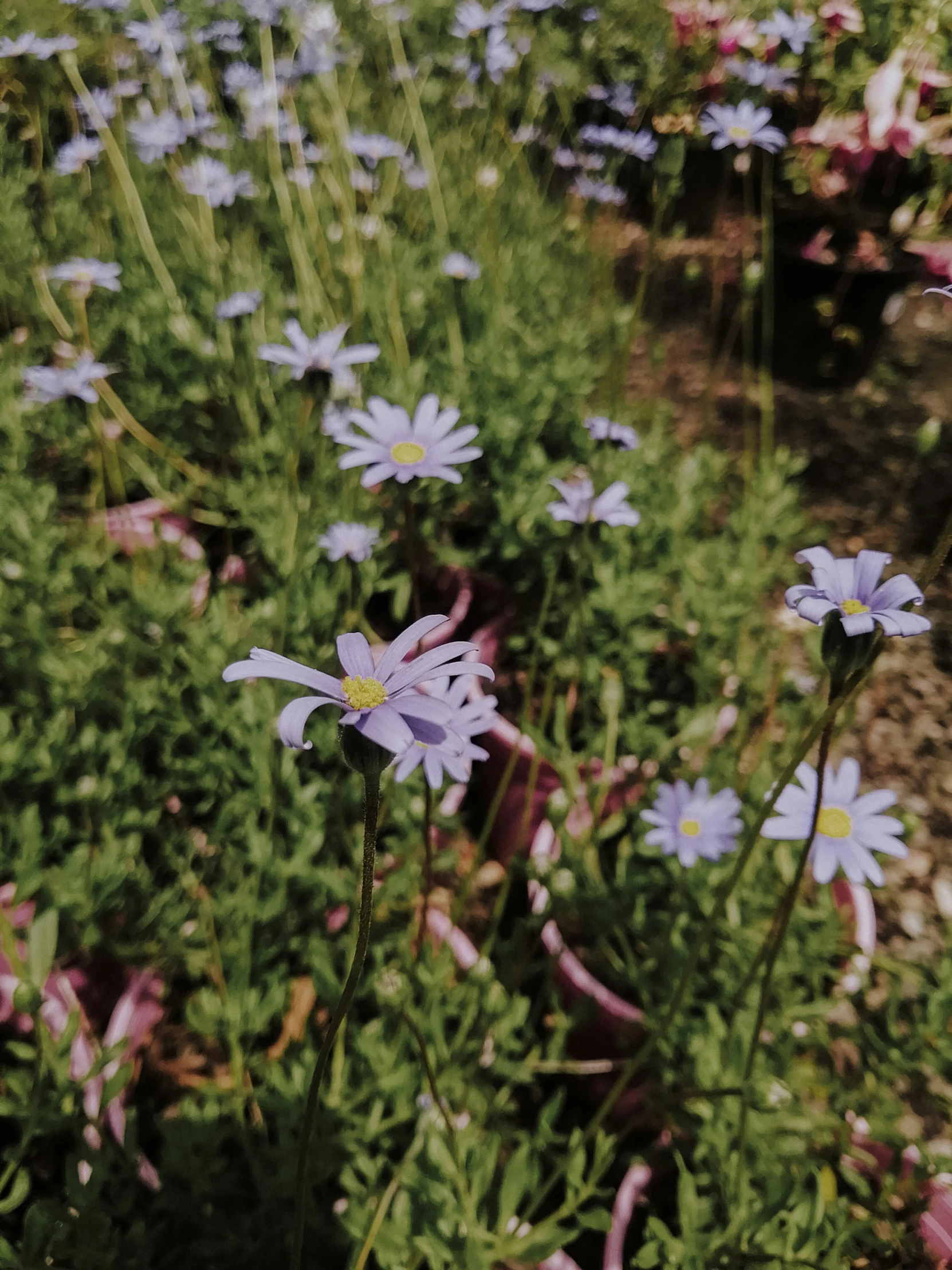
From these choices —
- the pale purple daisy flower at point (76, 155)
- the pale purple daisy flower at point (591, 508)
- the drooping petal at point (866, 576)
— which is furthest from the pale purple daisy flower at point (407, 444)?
the pale purple daisy flower at point (76, 155)

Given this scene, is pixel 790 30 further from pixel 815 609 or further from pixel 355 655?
pixel 355 655

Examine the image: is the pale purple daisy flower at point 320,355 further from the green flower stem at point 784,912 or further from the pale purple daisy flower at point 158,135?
the pale purple daisy flower at point 158,135

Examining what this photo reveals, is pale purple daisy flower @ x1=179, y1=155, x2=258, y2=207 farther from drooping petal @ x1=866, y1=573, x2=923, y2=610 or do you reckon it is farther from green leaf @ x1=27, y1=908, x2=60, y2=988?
drooping petal @ x1=866, y1=573, x2=923, y2=610

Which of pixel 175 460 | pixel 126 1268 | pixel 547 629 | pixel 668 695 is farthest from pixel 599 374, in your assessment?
pixel 126 1268

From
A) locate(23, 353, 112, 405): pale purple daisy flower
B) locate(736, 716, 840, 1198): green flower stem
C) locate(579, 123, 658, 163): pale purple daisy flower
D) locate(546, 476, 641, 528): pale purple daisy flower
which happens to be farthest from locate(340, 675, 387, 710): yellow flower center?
locate(579, 123, 658, 163): pale purple daisy flower

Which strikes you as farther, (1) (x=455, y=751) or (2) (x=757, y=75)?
(2) (x=757, y=75)

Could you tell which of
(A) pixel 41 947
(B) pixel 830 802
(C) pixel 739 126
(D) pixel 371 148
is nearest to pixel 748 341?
(C) pixel 739 126
